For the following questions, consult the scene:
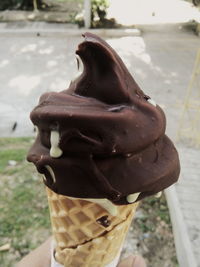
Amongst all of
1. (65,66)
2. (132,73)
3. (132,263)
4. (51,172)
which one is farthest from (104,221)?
(65,66)

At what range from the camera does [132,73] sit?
6773 mm

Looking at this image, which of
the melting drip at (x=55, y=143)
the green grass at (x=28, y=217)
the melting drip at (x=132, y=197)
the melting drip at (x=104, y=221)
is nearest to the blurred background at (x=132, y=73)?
the green grass at (x=28, y=217)

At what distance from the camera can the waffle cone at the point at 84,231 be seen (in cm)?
147

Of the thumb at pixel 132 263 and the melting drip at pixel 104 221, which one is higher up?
the melting drip at pixel 104 221

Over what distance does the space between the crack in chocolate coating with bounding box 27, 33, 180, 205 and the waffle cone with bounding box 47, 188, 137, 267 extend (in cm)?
11

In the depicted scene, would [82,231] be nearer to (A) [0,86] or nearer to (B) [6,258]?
(B) [6,258]

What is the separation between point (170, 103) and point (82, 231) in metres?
4.53

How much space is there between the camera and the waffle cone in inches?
58.1

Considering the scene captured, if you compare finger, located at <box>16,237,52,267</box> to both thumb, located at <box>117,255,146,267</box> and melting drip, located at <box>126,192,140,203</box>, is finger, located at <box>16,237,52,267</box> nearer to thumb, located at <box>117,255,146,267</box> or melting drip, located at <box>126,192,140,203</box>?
thumb, located at <box>117,255,146,267</box>

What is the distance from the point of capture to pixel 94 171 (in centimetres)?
133

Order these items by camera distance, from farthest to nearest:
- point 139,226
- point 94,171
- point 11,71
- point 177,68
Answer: point 177,68 → point 11,71 → point 139,226 → point 94,171

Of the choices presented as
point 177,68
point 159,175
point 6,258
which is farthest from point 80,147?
point 177,68

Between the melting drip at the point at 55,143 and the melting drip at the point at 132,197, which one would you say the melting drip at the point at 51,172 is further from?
the melting drip at the point at 132,197

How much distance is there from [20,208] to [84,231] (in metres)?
2.15
